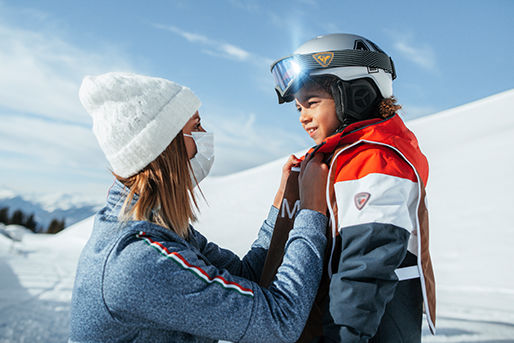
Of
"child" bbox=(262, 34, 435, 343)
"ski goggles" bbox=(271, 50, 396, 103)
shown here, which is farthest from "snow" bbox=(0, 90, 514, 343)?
"ski goggles" bbox=(271, 50, 396, 103)

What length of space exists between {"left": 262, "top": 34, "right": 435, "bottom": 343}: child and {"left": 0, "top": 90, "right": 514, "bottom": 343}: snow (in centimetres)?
243

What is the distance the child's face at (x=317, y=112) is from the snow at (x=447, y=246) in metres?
2.63

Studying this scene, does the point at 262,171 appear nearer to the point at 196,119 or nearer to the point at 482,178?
the point at 482,178

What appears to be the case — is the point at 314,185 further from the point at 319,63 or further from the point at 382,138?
the point at 319,63

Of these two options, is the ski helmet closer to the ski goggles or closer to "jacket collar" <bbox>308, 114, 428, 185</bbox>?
the ski goggles

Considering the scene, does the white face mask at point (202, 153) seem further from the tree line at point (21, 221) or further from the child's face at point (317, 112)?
the tree line at point (21, 221)

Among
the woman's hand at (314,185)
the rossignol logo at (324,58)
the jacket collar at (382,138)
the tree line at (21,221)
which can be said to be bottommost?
the tree line at (21,221)

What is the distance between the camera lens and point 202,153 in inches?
70.8

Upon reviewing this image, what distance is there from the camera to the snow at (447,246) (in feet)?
12.5

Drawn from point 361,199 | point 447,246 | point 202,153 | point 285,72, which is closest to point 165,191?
point 202,153

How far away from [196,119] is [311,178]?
22.2 inches

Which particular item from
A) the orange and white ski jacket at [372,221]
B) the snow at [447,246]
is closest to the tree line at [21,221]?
the snow at [447,246]

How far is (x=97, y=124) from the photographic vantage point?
1.52 meters

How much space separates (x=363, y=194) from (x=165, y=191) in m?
0.72
